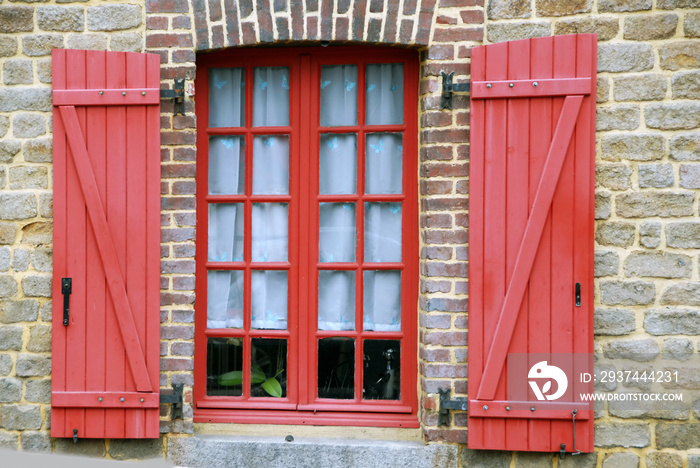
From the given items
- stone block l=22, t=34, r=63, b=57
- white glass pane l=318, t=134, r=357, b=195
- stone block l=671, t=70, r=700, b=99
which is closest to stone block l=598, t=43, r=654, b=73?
stone block l=671, t=70, r=700, b=99

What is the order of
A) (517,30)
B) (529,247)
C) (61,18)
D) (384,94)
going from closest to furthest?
1. (529,247)
2. (517,30)
3. (61,18)
4. (384,94)

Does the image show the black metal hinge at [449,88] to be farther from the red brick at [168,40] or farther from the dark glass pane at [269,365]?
the dark glass pane at [269,365]

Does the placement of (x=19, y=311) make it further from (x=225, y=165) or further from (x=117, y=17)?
(x=117, y=17)

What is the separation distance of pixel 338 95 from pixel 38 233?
185cm

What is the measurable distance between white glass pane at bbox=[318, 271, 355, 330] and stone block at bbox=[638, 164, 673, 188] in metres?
1.65

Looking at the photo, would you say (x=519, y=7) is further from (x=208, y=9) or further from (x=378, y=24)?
(x=208, y=9)

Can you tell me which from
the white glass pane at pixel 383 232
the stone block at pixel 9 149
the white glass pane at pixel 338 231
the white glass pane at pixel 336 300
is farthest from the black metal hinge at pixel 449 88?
the stone block at pixel 9 149

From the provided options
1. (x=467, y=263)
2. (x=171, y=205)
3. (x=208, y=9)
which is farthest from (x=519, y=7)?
(x=171, y=205)

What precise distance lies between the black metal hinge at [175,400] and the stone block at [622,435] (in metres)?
2.25

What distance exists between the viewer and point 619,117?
11.4 feet

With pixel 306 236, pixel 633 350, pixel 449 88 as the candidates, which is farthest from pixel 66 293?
pixel 633 350

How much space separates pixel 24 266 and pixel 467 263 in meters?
2.43

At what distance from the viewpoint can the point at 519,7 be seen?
11.5 feet

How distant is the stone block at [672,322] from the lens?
136 inches
